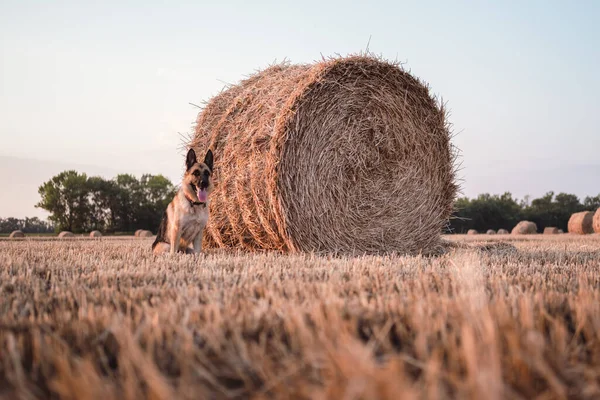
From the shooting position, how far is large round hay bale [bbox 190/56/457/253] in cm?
586

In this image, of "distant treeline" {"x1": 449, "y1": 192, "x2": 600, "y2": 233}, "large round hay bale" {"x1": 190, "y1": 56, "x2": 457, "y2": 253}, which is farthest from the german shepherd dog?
"distant treeline" {"x1": 449, "y1": 192, "x2": 600, "y2": 233}

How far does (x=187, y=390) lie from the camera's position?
1.25 meters

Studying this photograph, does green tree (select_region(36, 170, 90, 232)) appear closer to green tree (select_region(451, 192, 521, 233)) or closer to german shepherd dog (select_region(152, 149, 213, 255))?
green tree (select_region(451, 192, 521, 233))

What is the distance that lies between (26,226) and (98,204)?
475cm

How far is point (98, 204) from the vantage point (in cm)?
2881

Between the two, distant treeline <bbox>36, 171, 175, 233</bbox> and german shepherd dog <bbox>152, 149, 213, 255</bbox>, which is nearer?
german shepherd dog <bbox>152, 149, 213, 255</bbox>

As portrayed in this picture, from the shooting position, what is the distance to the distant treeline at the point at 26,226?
76.3 ft

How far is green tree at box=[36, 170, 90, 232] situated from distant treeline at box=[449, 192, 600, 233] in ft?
67.3

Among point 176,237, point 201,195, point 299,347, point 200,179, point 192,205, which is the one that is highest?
point 200,179

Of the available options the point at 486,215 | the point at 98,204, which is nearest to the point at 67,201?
the point at 98,204

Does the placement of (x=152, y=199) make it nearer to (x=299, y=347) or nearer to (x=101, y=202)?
(x=101, y=202)

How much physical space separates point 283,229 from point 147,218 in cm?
2392

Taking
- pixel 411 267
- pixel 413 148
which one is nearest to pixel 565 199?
pixel 413 148

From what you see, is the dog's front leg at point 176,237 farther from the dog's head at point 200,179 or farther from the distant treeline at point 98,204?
the distant treeline at point 98,204
